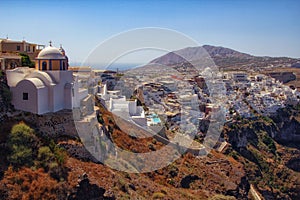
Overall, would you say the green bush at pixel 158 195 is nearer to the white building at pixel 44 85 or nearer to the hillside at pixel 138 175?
the hillside at pixel 138 175

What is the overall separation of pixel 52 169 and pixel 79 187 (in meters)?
1.09

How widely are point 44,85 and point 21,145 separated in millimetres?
3007

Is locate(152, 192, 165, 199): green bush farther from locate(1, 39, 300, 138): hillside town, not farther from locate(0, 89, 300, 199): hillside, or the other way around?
locate(1, 39, 300, 138): hillside town

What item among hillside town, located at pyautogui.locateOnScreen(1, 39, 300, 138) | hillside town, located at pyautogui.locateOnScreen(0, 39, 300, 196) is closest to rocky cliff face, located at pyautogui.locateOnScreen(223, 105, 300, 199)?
hillside town, located at pyautogui.locateOnScreen(0, 39, 300, 196)

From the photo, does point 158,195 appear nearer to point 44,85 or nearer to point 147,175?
point 147,175

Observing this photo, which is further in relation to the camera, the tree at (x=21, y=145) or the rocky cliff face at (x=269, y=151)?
the rocky cliff face at (x=269, y=151)

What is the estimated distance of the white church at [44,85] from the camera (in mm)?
13453

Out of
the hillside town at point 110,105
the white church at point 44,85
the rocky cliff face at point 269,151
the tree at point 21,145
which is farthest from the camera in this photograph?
the rocky cliff face at point 269,151

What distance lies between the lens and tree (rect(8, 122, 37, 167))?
1151cm

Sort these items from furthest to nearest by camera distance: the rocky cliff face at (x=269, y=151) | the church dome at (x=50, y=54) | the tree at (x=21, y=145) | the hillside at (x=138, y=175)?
the rocky cliff face at (x=269, y=151), the church dome at (x=50, y=54), the tree at (x=21, y=145), the hillside at (x=138, y=175)

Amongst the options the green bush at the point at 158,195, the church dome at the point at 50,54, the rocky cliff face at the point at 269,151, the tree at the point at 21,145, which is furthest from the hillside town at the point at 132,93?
the green bush at the point at 158,195

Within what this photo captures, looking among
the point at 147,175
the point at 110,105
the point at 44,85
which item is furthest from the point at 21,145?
the point at 110,105

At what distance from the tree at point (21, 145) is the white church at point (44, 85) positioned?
1337 mm

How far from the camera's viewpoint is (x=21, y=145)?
1184 centimetres
